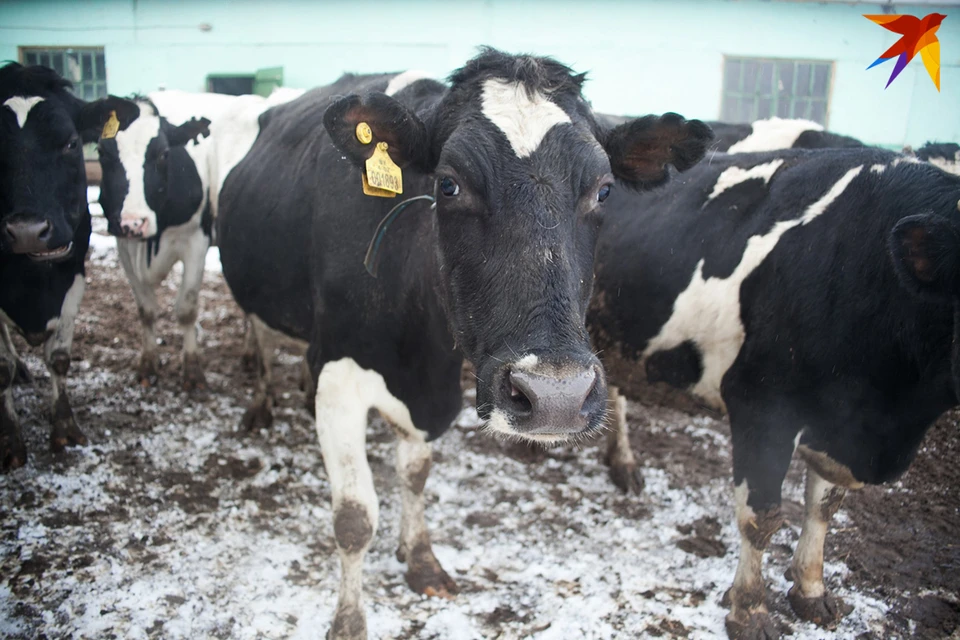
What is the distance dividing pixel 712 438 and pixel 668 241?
2156 millimetres

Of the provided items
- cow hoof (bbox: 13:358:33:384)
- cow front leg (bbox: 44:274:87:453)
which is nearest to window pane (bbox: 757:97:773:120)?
cow front leg (bbox: 44:274:87:453)

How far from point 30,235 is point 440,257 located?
A: 188 cm

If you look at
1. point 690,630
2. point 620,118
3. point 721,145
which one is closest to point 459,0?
point 620,118

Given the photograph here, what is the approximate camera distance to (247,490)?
3979 mm

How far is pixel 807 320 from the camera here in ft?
8.83

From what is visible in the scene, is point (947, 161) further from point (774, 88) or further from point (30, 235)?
point (774, 88)

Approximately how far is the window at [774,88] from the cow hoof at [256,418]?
5.71 meters

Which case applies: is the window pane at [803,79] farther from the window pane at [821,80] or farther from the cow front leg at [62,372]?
the cow front leg at [62,372]

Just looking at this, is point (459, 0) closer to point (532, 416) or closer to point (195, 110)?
point (195, 110)

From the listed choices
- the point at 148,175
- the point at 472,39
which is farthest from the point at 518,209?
the point at 472,39

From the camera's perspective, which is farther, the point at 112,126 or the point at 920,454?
the point at 920,454

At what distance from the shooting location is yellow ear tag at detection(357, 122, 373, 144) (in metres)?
2.27

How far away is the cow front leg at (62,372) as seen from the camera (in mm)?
A: 4195

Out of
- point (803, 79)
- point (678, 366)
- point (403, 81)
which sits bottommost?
point (678, 366)
